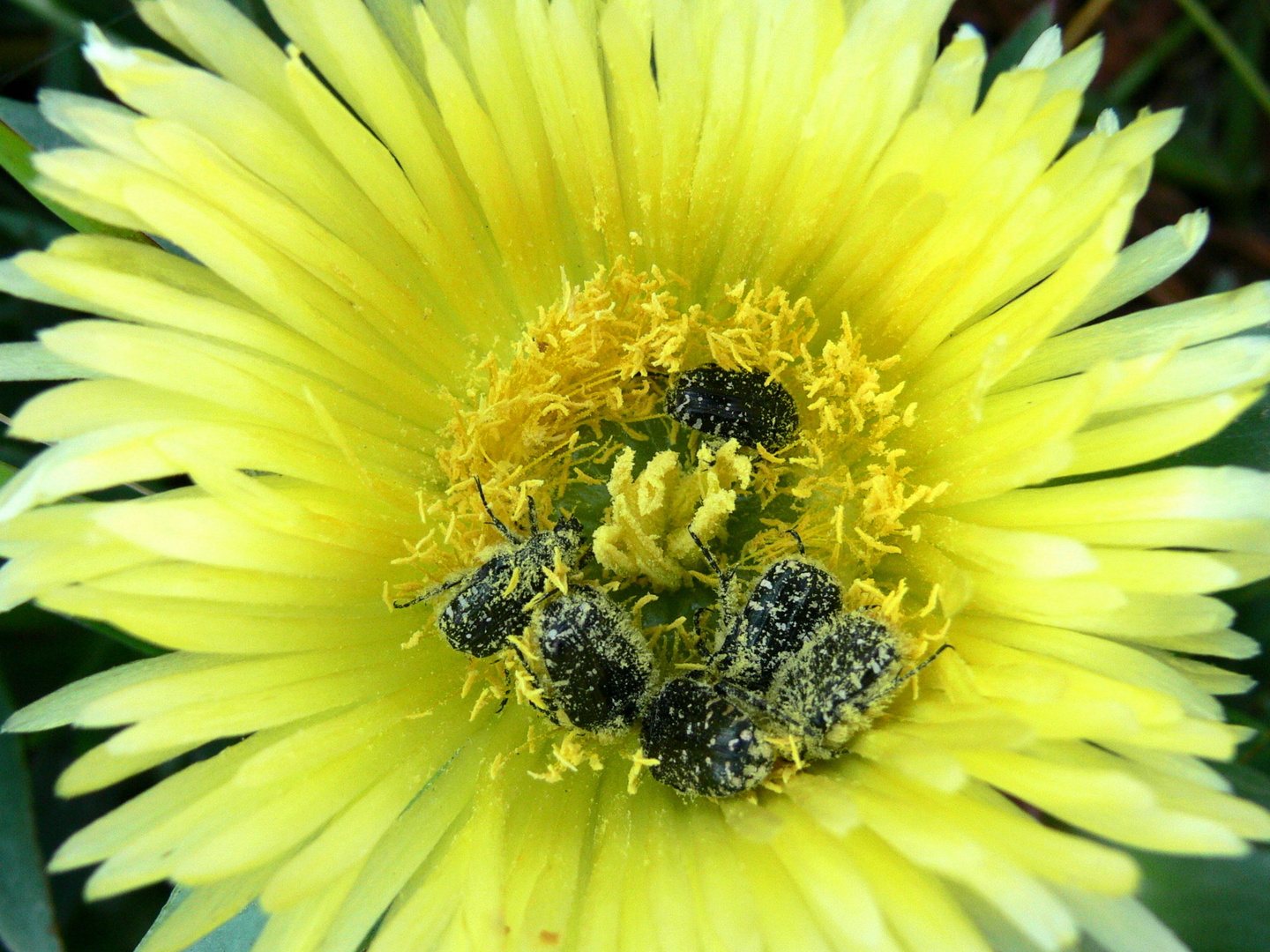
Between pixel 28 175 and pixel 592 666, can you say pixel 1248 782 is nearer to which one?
pixel 592 666

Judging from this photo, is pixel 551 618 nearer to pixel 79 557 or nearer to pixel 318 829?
pixel 318 829

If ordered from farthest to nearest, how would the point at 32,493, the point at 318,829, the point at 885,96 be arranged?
the point at 885,96 < the point at 318,829 < the point at 32,493

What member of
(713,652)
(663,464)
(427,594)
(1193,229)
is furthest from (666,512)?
(1193,229)

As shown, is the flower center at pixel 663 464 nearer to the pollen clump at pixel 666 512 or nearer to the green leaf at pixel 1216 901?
the pollen clump at pixel 666 512

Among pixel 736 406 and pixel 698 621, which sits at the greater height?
pixel 736 406

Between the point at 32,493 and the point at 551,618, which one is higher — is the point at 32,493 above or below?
above

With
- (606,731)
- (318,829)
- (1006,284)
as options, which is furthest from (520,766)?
(1006,284)

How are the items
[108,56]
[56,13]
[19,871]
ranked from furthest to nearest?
[56,13] < [19,871] < [108,56]

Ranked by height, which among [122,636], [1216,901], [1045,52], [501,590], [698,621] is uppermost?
[1045,52]
